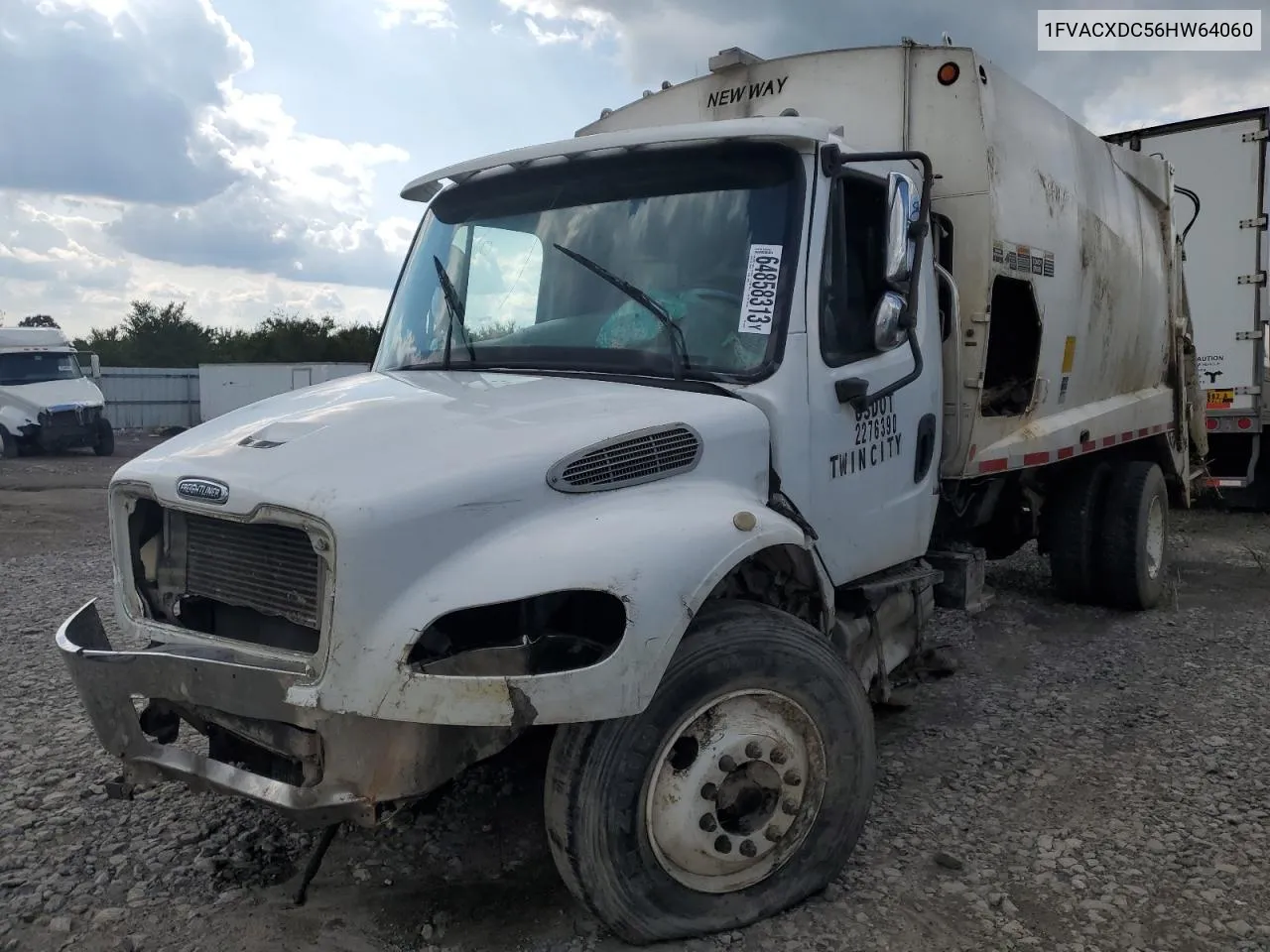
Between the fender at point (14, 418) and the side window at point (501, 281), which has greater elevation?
the side window at point (501, 281)

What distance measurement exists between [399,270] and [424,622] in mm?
2375

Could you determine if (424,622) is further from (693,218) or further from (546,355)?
(693,218)

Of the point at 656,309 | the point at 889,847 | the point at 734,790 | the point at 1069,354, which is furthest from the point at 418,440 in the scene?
the point at 1069,354

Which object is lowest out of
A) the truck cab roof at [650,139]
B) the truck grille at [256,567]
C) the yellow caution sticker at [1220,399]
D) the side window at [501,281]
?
the yellow caution sticker at [1220,399]

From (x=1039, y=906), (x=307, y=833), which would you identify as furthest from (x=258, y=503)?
(x=1039, y=906)

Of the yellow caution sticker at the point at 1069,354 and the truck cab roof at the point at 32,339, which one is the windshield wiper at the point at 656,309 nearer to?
the yellow caution sticker at the point at 1069,354

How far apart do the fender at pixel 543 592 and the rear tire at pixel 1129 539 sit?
16.4 ft

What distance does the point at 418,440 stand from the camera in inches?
Answer: 120

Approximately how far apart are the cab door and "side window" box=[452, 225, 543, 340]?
1.10m

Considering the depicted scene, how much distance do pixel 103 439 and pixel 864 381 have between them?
21582mm

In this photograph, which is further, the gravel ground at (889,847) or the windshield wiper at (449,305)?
the windshield wiper at (449,305)

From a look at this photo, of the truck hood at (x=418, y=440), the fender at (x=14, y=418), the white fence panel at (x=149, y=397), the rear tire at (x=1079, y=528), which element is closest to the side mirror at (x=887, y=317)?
the truck hood at (x=418, y=440)

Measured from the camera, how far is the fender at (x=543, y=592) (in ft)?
8.86

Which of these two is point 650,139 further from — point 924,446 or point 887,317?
point 924,446
